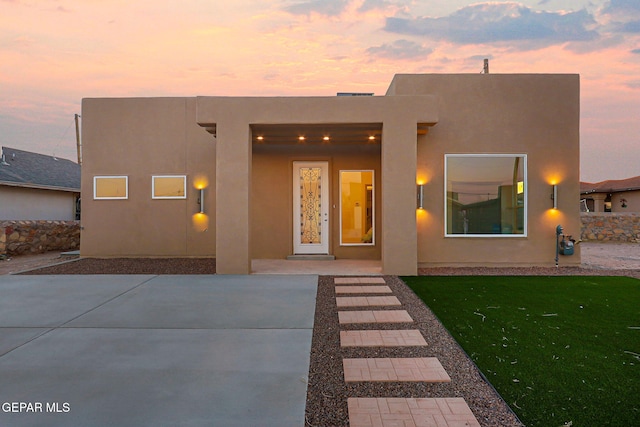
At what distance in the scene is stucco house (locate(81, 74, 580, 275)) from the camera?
→ 7.24 metres

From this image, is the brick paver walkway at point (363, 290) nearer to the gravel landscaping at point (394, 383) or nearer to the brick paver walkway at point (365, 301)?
the gravel landscaping at point (394, 383)

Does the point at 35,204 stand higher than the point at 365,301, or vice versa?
the point at 35,204

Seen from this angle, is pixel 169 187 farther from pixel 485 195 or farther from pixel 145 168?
pixel 485 195

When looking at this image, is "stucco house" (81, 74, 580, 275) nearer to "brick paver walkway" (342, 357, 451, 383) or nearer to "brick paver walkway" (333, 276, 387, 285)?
"brick paver walkway" (333, 276, 387, 285)

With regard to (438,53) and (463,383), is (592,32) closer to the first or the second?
(438,53)

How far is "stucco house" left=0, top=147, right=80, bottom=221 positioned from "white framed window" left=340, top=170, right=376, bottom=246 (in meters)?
13.7

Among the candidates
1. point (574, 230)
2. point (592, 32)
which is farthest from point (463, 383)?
point (592, 32)


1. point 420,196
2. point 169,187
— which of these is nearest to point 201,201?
point 169,187

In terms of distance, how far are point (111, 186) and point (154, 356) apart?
8200 millimetres

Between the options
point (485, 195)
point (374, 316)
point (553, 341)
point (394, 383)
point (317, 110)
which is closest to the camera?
point (394, 383)

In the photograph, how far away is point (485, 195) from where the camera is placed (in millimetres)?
8391

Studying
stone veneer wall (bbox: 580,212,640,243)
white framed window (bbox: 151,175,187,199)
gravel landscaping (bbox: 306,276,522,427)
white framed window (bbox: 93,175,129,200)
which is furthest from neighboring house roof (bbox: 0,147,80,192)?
stone veneer wall (bbox: 580,212,640,243)

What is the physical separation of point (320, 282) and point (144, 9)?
8.92m

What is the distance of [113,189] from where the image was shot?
998 centimetres
